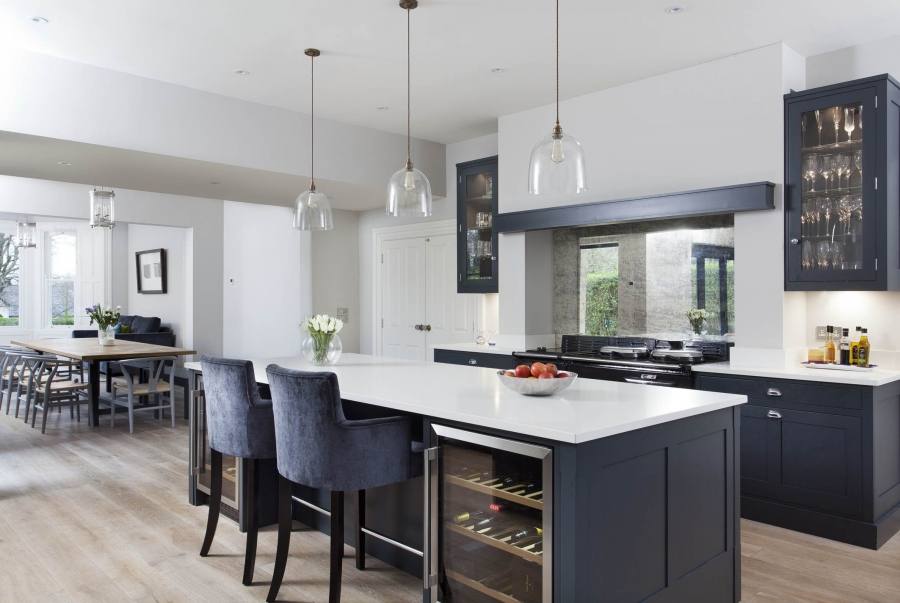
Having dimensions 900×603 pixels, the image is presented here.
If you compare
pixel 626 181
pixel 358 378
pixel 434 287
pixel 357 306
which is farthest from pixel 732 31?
pixel 357 306

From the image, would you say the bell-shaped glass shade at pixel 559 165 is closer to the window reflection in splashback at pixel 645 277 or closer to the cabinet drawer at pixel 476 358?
the window reflection in splashback at pixel 645 277

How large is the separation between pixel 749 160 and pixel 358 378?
112 inches

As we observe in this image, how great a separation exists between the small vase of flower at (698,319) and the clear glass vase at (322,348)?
2.58m

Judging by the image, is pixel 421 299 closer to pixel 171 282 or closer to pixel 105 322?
pixel 105 322

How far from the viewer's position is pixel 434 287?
682 cm

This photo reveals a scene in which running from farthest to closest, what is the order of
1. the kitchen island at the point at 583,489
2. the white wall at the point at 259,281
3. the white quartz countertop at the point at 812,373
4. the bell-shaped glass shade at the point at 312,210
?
the white wall at the point at 259,281, the bell-shaped glass shade at the point at 312,210, the white quartz countertop at the point at 812,373, the kitchen island at the point at 583,489

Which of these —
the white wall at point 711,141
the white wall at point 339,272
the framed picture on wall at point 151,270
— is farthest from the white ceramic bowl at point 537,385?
the framed picture on wall at point 151,270

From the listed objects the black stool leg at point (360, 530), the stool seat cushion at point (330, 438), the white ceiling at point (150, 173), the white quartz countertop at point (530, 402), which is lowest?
the black stool leg at point (360, 530)

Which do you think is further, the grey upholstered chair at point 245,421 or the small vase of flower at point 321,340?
the small vase of flower at point 321,340

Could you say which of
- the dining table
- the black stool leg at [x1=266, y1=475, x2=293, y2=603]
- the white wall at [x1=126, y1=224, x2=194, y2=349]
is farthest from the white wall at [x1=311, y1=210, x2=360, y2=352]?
the black stool leg at [x1=266, y1=475, x2=293, y2=603]

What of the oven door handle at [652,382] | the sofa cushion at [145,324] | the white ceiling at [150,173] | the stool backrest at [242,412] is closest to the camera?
the stool backrest at [242,412]

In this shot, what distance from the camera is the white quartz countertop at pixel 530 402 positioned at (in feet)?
6.96

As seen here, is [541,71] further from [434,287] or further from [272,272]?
[272,272]

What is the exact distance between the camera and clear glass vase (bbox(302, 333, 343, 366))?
153 inches
